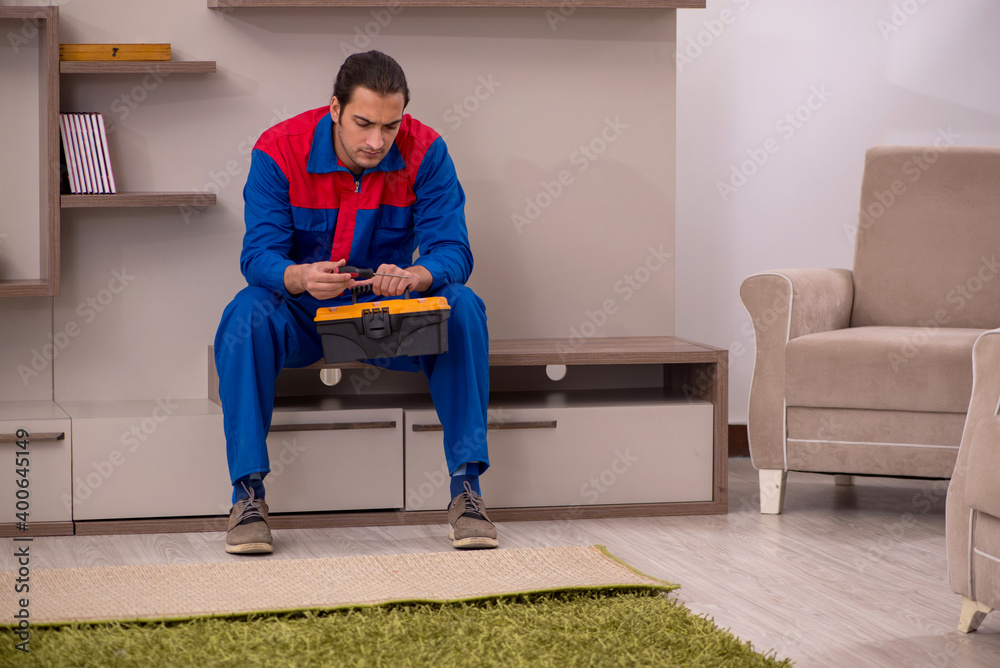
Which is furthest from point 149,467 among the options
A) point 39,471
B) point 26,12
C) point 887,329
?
point 887,329

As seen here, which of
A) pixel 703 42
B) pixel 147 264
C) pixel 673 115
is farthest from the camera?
pixel 703 42

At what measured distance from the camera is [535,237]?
2996 mm

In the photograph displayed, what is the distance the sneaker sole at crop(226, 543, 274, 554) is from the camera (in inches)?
86.0

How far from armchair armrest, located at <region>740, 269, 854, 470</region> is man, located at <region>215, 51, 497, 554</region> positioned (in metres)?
0.74

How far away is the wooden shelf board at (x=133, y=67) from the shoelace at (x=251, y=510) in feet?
3.74

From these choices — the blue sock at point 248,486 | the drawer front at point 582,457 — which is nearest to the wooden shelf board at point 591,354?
the drawer front at point 582,457

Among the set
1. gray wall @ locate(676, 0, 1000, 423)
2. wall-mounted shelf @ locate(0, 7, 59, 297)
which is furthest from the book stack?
gray wall @ locate(676, 0, 1000, 423)

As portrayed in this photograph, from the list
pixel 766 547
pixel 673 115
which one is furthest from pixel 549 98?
pixel 766 547

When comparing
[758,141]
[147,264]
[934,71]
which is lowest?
[147,264]

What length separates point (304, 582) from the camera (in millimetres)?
1899

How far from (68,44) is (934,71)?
9.15ft

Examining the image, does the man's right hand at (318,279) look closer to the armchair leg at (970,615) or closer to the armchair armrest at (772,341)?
the armchair armrest at (772,341)

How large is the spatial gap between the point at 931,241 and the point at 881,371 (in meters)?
0.70

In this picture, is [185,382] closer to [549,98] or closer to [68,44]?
[68,44]
